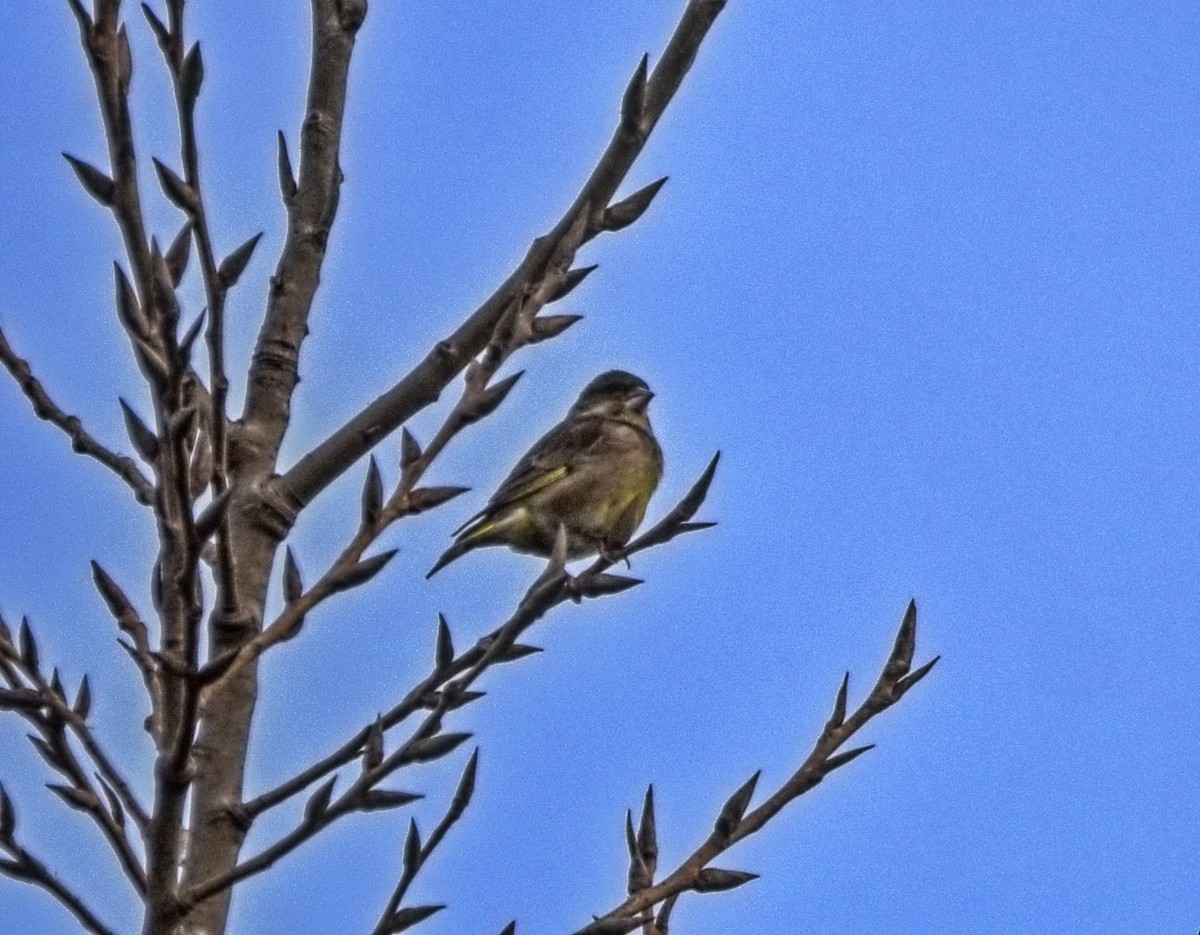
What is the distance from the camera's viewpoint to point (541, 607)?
97.0 inches

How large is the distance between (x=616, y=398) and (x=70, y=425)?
6.26 metres

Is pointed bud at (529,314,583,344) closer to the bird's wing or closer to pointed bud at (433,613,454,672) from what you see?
pointed bud at (433,613,454,672)

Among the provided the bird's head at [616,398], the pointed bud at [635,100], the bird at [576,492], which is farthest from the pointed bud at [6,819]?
the bird's head at [616,398]

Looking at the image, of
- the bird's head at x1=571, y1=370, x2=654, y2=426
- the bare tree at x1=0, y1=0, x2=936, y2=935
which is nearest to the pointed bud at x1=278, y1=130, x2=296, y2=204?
the bare tree at x1=0, y1=0, x2=936, y2=935

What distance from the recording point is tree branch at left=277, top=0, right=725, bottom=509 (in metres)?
3.07

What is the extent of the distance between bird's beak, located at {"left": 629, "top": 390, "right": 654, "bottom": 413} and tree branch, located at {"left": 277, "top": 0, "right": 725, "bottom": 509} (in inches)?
226

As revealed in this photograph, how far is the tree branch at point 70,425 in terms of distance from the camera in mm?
2910

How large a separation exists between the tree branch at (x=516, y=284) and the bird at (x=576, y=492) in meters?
4.18

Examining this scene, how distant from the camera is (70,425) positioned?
121 inches

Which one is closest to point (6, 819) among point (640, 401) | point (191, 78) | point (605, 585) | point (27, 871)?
point (27, 871)

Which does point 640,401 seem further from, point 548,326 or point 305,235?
point 548,326

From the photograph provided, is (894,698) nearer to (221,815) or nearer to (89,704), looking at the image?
(221,815)

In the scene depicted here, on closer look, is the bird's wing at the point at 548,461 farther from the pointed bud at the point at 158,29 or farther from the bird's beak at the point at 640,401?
the pointed bud at the point at 158,29

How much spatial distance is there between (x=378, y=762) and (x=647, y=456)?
5.96m
